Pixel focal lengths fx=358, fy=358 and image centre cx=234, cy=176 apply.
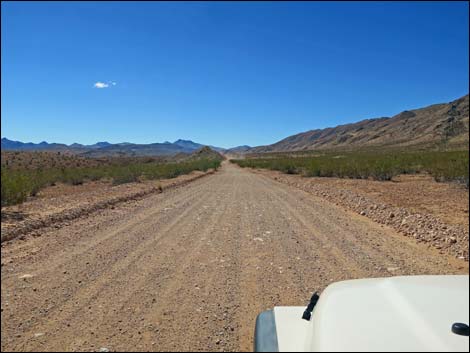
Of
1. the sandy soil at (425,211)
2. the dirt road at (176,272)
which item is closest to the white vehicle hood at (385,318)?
the dirt road at (176,272)

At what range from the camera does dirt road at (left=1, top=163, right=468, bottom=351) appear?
2.97 meters

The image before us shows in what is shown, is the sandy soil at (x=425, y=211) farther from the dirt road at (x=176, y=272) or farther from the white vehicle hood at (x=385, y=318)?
the white vehicle hood at (x=385, y=318)

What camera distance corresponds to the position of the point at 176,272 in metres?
4.67

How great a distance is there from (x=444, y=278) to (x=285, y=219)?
6969 mm

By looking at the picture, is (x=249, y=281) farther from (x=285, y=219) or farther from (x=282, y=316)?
(x=285, y=219)

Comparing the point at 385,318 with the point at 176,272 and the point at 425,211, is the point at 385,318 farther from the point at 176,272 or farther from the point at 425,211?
the point at 425,211

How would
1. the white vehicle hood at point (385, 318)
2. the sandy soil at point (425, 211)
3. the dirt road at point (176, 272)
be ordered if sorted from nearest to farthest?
the white vehicle hood at point (385, 318)
the dirt road at point (176, 272)
the sandy soil at point (425, 211)

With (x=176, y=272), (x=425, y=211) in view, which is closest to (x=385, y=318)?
(x=176, y=272)

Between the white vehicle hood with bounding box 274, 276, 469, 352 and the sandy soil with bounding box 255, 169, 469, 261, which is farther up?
the white vehicle hood with bounding box 274, 276, 469, 352

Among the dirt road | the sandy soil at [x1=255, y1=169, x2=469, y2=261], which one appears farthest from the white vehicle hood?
the sandy soil at [x1=255, y1=169, x2=469, y2=261]

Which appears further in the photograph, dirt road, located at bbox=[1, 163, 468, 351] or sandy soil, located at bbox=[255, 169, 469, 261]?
sandy soil, located at bbox=[255, 169, 469, 261]

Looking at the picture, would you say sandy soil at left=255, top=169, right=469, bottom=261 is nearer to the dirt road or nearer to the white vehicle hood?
the dirt road

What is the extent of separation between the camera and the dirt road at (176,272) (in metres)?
2.97

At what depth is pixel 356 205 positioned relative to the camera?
35.4 ft
